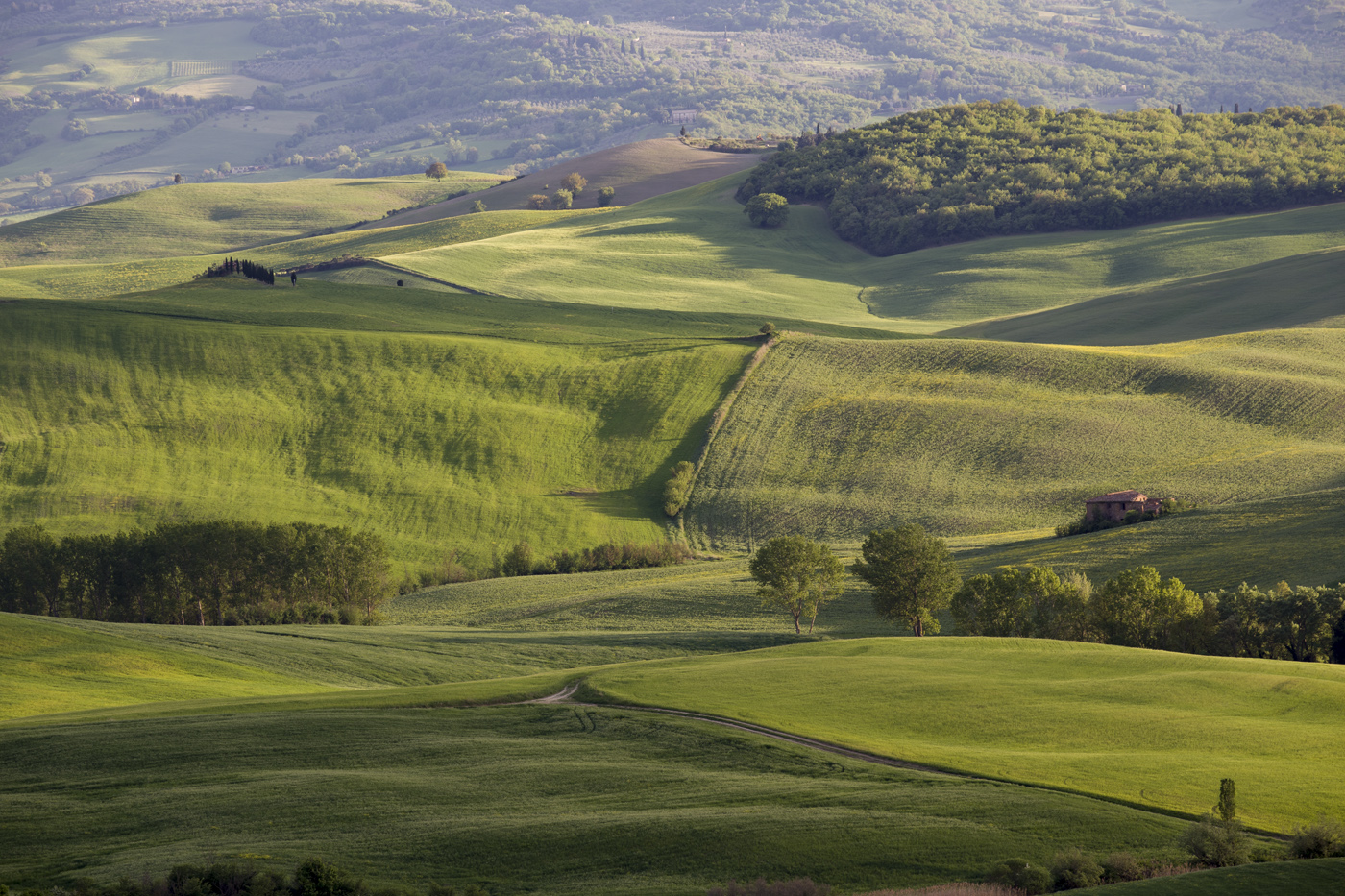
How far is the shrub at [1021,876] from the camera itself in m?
20.9

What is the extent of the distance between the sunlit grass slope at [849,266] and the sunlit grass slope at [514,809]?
358 ft

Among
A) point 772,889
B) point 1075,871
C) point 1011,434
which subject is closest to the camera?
point 772,889

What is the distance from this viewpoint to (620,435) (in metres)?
99.6

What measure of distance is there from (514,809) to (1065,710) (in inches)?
600

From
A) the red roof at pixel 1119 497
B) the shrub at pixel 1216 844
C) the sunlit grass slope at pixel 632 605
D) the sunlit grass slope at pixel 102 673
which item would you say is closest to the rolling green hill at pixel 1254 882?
the shrub at pixel 1216 844

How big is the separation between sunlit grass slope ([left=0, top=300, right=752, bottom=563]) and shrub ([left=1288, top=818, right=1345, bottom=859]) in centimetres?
6415

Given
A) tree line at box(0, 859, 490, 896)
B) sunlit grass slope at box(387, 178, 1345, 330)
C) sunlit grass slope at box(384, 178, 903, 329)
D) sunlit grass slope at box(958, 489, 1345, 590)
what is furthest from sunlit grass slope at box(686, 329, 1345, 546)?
tree line at box(0, 859, 490, 896)

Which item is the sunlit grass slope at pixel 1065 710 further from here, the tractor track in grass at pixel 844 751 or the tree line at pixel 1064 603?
the tree line at pixel 1064 603

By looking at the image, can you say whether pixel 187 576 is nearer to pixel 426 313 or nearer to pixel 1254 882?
pixel 426 313

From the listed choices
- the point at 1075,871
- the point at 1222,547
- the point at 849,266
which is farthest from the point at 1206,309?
the point at 1075,871

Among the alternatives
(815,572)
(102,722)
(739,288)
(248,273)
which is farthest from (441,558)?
(739,288)

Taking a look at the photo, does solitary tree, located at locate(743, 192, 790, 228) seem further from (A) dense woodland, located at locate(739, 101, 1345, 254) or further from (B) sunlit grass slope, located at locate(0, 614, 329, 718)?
(B) sunlit grass slope, located at locate(0, 614, 329, 718)

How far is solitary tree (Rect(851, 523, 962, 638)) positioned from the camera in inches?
2245

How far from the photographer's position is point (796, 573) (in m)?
59.9
